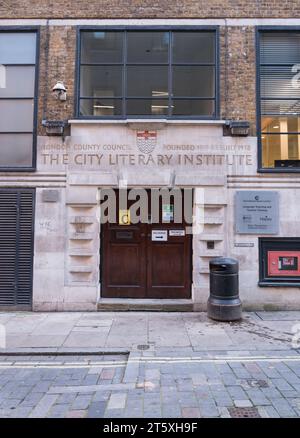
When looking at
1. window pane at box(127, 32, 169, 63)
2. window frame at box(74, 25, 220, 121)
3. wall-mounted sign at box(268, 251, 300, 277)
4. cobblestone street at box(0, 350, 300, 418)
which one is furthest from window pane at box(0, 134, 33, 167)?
wall-mounted sign at box(268, 251, 300, 277)

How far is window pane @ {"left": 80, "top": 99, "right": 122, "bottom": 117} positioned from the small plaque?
7.29 ft

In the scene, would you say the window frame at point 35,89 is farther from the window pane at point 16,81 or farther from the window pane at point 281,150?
the window pane at point 281,150

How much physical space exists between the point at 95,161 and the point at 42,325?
13.5 feet

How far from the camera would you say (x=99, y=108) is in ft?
31.6

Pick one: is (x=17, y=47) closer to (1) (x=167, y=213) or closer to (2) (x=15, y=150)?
(2) (x=15, y=150)

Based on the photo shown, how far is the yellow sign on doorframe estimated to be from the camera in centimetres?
947

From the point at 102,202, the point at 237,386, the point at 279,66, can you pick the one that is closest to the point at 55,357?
the point at 237,386

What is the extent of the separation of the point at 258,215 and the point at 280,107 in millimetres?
2978

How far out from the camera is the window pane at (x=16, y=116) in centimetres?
958

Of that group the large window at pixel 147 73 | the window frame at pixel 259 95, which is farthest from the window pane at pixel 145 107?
the window frame at pixel 259 95

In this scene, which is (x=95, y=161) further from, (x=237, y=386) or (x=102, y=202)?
(x=237, y=386)

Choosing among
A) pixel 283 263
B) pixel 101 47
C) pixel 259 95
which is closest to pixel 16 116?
pixel 101 47

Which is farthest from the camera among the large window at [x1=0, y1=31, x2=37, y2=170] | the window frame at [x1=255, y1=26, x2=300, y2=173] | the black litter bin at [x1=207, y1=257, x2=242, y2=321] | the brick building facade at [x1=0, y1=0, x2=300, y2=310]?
the large window at [x1=0, y1=31, x2=37, y2=170]

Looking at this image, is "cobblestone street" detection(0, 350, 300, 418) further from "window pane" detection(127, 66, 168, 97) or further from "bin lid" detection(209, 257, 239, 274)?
"window pane" detection(127, 66, 168, 97)
